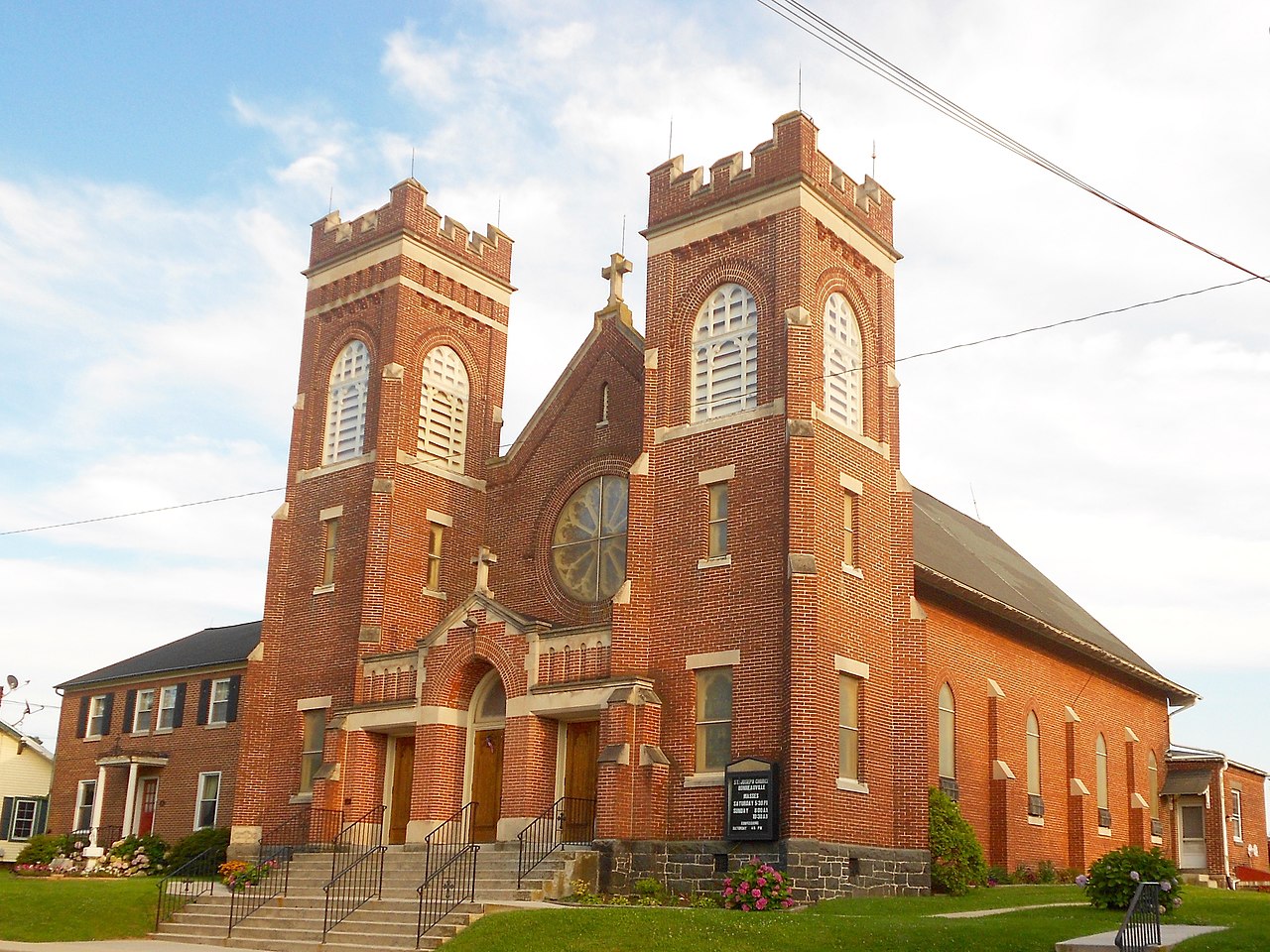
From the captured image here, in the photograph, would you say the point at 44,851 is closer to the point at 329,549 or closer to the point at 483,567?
the point at 329,549

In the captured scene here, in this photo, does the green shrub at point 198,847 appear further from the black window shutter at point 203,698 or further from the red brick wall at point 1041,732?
the red brick wall at point 1041,732

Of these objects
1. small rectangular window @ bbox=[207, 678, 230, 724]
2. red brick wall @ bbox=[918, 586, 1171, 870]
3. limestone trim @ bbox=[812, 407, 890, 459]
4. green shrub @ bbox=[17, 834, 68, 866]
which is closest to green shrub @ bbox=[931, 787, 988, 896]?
red brick wall @ bbox=[918, 586, 1171, 870]

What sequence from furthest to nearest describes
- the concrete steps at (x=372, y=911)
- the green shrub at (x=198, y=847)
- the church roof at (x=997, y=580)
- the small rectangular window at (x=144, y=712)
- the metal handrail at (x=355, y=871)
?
the small rectangular window at (x=144, y=712) → the green shrub at (x=198, y=847) → the church roof at (x=997, y=580) → the metal handrail at (x=355, y=871) → the concrete steps at (x=372, y=911)

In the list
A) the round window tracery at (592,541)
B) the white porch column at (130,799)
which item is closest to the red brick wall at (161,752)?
the white porch column at (130,799)

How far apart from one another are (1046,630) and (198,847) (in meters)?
20.6

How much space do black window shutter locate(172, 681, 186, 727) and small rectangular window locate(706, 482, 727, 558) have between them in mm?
21717

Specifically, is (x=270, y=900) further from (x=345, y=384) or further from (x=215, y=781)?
(x=215, y=781)

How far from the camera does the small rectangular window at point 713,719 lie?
24.6m

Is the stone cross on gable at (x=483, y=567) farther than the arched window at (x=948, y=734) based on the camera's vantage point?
No

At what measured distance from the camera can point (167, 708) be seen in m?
42.0

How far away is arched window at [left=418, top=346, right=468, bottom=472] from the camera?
106 feet

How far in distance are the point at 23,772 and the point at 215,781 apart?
16595mm

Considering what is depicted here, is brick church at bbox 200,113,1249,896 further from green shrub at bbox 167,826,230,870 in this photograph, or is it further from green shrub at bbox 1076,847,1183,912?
green shrub at bbox 1076,847,1183,912

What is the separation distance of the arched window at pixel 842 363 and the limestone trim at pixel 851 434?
0.13 metres
